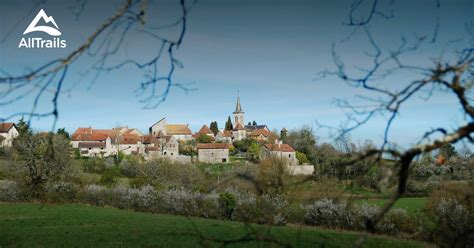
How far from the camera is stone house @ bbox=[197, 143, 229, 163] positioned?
53.8 meters

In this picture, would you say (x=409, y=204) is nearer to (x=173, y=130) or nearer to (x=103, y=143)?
(x=103, y=143)

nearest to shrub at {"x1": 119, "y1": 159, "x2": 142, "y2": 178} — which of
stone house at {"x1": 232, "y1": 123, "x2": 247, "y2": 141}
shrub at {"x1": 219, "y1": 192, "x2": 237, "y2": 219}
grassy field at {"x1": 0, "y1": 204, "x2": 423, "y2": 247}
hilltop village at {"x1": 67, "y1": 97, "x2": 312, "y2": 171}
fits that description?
hilltop village at {"x1": 67, "y1": 97, "x2": 312, "y2": 171}

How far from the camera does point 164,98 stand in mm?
1773

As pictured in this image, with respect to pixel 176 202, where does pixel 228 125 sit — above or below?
above

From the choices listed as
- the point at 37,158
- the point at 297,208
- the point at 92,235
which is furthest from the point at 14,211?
the point at 297,208

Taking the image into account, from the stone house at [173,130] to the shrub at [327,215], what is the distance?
60206 millimetres

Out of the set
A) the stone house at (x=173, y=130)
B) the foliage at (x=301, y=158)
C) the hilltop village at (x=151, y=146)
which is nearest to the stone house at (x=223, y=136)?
the stone house at (x=173, y=130)

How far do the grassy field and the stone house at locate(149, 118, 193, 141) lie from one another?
58705mm

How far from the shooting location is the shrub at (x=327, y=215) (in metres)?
18.9

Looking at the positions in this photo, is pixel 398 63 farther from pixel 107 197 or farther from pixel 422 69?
pixel 107 197

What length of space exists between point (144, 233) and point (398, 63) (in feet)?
46.4

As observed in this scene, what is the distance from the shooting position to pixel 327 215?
63.7 ft

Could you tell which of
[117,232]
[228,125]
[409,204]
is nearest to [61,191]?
[117,232]

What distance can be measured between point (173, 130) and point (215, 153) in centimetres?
3081
